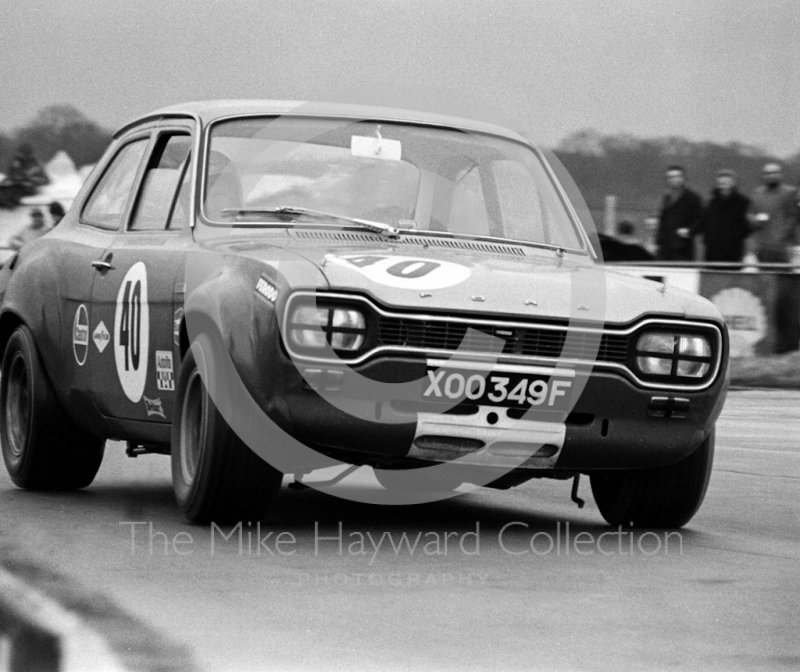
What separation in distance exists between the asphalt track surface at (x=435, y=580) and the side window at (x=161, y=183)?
1179 millimetres

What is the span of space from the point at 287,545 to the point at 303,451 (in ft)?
1.06

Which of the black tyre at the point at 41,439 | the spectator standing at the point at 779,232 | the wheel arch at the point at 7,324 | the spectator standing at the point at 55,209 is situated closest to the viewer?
the black tyre at the point at 41,439

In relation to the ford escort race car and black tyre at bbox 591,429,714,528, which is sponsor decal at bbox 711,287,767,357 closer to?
the ford escort race car

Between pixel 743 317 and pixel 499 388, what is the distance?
904 centimetres

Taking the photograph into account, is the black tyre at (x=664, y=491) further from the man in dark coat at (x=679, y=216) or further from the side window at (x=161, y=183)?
the man in dark coat at (x=679, y=216)

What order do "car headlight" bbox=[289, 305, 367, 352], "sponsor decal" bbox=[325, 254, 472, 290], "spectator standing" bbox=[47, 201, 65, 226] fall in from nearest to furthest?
"car headlight" bbox=[289, 305, 367, 352], "sponsor decal" bbox=[325, 254, 472, 290], "spectator standing" bbox=[47, 201, 65, 226]

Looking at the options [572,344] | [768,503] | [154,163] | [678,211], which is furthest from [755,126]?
[572,344]

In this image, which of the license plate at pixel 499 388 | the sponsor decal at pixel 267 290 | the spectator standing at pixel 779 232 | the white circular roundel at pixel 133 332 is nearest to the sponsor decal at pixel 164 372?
the white circular roundel at pixel 133 332

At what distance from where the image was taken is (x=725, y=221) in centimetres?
1384

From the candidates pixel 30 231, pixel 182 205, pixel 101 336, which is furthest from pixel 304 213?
pixel 30 231

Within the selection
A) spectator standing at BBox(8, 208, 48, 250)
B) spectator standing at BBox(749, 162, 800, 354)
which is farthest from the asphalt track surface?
spectator standing at BBox(8, 208, 48, 250)

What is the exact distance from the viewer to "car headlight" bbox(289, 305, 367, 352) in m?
5.39

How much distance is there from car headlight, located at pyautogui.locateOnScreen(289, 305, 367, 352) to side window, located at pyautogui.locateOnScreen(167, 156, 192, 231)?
134 centimetres

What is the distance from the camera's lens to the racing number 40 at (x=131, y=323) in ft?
21.3
